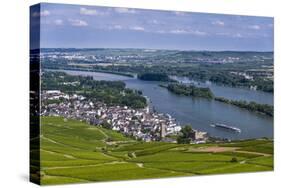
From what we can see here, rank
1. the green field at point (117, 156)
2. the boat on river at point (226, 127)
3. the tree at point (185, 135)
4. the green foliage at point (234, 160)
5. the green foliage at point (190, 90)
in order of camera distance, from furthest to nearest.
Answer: the green foliage at point (234, 160), the boat on river at point (226, 127), the green foliage at point (190, 90), the tree at point (185, 135), the green field at point (117, 156)

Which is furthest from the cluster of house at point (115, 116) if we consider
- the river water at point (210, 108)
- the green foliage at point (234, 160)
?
the green foliage at point (234, 160)

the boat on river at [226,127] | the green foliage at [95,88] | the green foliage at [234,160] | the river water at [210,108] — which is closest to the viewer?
the green foliage at [95,88]

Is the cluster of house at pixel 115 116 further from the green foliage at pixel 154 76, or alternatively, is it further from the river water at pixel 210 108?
the green foliage at pixel 154 76

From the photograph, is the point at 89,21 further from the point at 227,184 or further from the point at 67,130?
the point at 227,184

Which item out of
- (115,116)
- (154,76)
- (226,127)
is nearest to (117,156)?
(115,116)

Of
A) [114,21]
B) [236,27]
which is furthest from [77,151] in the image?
[236,27]

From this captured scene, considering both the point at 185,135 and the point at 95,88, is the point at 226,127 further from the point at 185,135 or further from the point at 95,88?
the point at 95,88
